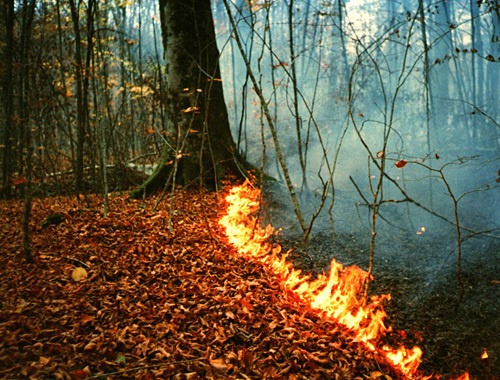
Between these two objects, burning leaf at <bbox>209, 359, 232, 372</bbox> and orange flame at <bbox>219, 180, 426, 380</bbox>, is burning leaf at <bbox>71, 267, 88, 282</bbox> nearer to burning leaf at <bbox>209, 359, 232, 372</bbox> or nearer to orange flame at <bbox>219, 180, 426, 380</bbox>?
burning leaf at <bbox>209, 359, 232, 372</bbox>

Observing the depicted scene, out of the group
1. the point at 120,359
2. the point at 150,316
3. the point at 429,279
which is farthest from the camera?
the point at 429,279

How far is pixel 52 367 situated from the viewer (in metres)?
2.33

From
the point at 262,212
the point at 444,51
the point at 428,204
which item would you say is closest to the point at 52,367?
the point at 262,212

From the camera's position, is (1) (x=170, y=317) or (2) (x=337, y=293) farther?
(2) (x=337, y=293)

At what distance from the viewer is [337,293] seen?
162 inches

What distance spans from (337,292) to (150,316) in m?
2.37

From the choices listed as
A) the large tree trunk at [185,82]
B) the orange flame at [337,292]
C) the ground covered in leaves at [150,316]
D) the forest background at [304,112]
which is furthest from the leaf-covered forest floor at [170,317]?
the large tree trunk at [185,82]

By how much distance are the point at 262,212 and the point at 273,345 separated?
4100 mm

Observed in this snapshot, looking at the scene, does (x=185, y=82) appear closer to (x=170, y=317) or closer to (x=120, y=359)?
(x=170, y=317)

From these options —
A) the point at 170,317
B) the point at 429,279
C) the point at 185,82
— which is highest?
the point at 185,82

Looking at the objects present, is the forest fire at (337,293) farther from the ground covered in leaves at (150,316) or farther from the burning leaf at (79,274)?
the burning leaf at (79,274)

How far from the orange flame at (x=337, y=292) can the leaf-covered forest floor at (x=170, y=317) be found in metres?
0.17

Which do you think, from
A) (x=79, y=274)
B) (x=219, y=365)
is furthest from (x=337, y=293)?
(x=79, y=274)

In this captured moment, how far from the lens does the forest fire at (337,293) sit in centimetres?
334
